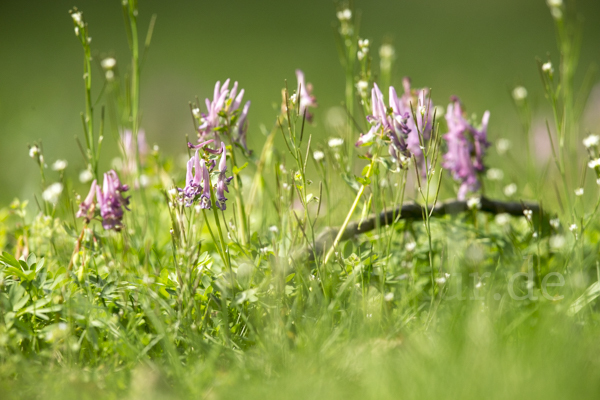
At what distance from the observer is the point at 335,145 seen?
2.06 metres

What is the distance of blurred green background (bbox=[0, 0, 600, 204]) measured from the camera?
5672mm

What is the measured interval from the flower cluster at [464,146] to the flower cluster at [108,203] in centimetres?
121

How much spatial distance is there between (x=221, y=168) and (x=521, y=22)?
42.4ft

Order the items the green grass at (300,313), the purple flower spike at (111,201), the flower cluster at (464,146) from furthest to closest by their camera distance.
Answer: the flower cluster at (464,146)
the purple flower spike at (111,201)
the green grass at (300,313)

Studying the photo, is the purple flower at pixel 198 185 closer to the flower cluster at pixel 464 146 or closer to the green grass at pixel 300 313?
the green grass at pixel 300 313

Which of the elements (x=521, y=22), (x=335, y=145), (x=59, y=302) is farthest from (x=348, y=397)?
(x=521, y=22)

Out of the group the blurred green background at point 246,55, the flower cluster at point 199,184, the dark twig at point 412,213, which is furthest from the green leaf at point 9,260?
the blurred green background at point 246,55

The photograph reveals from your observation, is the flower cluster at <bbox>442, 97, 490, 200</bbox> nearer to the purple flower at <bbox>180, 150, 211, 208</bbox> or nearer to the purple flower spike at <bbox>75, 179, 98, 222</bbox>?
the purple flower at <bbox>180, 150, 211, 208</bbox>

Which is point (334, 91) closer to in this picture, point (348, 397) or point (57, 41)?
point (57, 41)

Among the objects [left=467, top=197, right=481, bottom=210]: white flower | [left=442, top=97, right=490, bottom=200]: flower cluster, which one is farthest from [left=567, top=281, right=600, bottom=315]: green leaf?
[left=442, top=97, right=490, bottom=200]: flower cluster

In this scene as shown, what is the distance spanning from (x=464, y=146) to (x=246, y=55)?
862cm

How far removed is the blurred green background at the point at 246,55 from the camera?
5.67 m

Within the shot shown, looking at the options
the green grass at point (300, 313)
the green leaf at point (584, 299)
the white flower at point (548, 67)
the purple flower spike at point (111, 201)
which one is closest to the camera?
the green grass at point (300, 313)

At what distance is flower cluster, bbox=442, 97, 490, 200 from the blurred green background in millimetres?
2068
